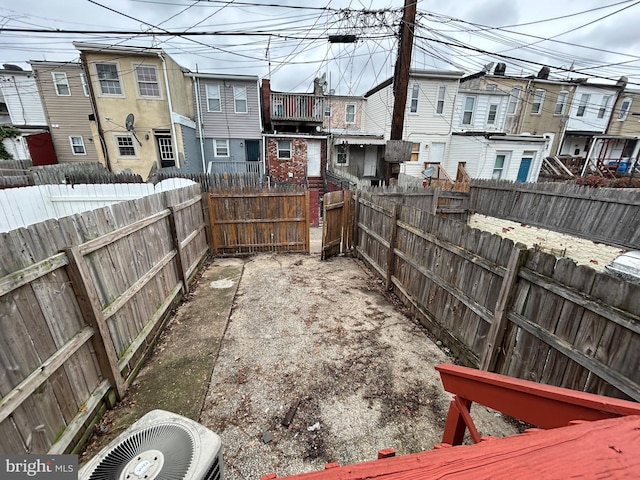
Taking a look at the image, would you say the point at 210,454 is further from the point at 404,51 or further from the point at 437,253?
the point at 404,51

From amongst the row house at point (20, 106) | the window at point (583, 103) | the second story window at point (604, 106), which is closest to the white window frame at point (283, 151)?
the row house at point (20, 106)

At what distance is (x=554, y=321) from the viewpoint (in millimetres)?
2580

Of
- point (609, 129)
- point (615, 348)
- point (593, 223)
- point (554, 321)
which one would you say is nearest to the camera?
point (615, 348)

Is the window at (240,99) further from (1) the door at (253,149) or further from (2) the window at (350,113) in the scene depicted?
(2) the window at (350,113)

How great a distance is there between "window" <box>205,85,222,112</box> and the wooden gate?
1228cm

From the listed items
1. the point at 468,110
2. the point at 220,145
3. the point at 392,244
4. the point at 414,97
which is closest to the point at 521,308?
the point at 392,244

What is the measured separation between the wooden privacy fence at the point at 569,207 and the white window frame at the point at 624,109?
23.8 m

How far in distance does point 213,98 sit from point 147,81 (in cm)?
327

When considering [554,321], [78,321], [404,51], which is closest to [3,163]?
[78,321]

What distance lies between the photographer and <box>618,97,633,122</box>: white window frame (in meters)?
23.1

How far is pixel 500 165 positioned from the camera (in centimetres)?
1719

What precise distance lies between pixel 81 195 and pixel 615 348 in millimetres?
9535

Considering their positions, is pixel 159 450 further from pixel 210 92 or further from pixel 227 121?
Answer: pixel 210 92

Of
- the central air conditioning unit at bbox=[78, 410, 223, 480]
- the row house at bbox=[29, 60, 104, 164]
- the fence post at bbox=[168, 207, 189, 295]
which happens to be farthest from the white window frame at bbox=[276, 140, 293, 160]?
the central air conditioning unit at bbox=[78, 410, 223, 480]
